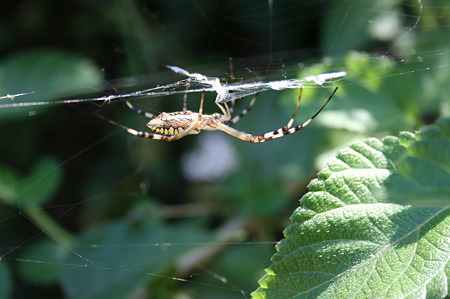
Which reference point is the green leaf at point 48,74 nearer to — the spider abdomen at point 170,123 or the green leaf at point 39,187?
the green leaf at point 39,187

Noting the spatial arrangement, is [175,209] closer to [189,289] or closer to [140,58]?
[189,289]

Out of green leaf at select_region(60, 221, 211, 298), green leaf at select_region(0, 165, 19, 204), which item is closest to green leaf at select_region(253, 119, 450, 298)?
green leaf at select_region(60, 221, 211, 298)

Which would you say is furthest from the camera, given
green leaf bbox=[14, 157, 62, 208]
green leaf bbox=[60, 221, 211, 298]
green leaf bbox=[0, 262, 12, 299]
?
green leaf bbox=[14, 157, 62, 208]

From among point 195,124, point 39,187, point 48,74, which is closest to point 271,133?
point 195,124

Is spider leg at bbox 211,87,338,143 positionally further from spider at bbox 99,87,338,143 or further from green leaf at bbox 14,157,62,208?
green leaf at bbox 14,157,62,208

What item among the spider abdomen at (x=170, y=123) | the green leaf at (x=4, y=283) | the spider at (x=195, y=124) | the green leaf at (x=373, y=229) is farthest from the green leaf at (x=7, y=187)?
the green leaf at (x=373, y=229)

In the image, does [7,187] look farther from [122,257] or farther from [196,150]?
[196,150]
